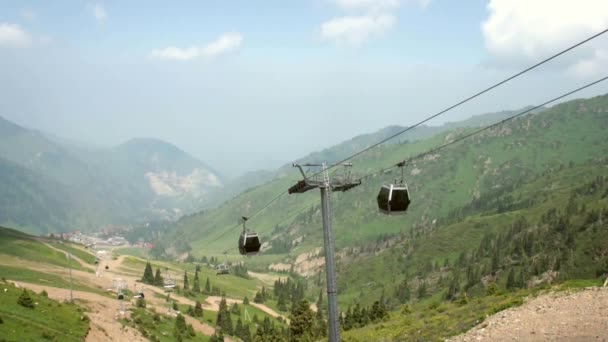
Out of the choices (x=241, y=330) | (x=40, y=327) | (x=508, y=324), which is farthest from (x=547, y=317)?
(x=241, y=330)

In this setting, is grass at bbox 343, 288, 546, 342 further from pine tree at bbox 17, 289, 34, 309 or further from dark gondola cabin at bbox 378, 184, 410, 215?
pine tree at bbox 17, 289, 34, 309

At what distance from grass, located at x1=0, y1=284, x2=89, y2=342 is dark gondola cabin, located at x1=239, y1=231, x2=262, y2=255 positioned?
1269 inches

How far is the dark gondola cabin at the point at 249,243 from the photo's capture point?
41469 mm

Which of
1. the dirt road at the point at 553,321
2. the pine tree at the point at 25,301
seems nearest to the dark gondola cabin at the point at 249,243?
the dirt road at the point at 553,321

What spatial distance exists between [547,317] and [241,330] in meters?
119

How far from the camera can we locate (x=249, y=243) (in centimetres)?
4150

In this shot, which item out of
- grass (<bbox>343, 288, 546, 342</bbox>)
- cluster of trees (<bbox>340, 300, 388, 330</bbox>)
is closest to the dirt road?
grass (<bbox>343, 288, 546, 342</bbox>)

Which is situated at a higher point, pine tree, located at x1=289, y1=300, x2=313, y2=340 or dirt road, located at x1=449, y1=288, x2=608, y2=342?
dirt road, located at x1=449, y1=288, x2=608, y2=342

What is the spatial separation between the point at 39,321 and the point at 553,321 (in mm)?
61002

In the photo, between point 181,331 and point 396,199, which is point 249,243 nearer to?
point 396,199

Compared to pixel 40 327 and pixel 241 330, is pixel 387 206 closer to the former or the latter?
pixel 40 327

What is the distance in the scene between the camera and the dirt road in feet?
119

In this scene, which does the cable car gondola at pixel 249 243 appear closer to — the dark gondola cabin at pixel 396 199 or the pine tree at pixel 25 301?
the dark gondola cabin at pixel 396 199

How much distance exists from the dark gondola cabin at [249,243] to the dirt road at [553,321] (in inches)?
695
